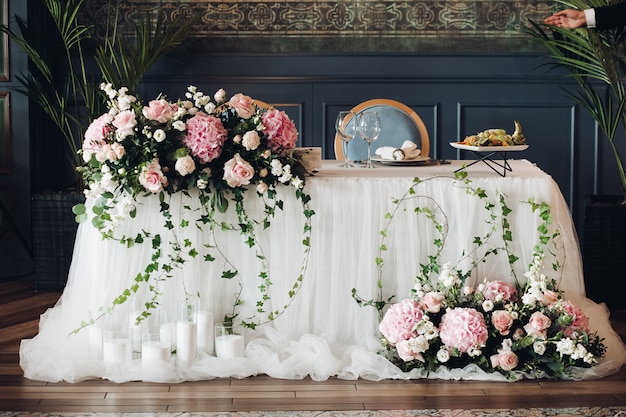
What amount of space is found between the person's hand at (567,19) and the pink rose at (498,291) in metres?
1.31

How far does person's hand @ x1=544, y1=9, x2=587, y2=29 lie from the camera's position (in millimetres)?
4211

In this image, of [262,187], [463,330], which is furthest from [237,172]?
[463,330]

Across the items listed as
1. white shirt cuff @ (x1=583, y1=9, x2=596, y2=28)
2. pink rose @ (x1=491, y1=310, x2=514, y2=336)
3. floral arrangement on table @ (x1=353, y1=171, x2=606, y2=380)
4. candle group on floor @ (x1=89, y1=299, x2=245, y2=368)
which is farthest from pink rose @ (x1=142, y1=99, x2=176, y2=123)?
white shirt cuff @ (x1=583, y1=9, x2=596, y2=28)

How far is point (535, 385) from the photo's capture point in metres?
3.46

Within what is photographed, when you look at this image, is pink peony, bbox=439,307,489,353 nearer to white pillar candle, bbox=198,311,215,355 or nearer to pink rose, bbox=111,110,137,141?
white pillar candle, bbox=198,311,215,355

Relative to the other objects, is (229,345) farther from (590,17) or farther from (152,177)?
(590,17)

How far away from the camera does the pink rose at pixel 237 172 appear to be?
3.49 m

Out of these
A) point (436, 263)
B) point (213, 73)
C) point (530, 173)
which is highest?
point (213, 73)

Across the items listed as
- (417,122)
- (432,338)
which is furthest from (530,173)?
(417,122)

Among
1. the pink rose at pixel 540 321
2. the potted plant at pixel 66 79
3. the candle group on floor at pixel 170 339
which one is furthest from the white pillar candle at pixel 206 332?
the potted plant at pixel 66 79

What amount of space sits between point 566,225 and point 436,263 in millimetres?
543

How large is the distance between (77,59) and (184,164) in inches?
98.2

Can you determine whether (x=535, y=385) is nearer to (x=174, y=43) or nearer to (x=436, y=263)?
(x=436, y=263)

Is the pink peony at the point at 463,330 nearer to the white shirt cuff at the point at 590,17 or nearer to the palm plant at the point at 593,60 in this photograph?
the white shirt cuff at the point at 590,17
